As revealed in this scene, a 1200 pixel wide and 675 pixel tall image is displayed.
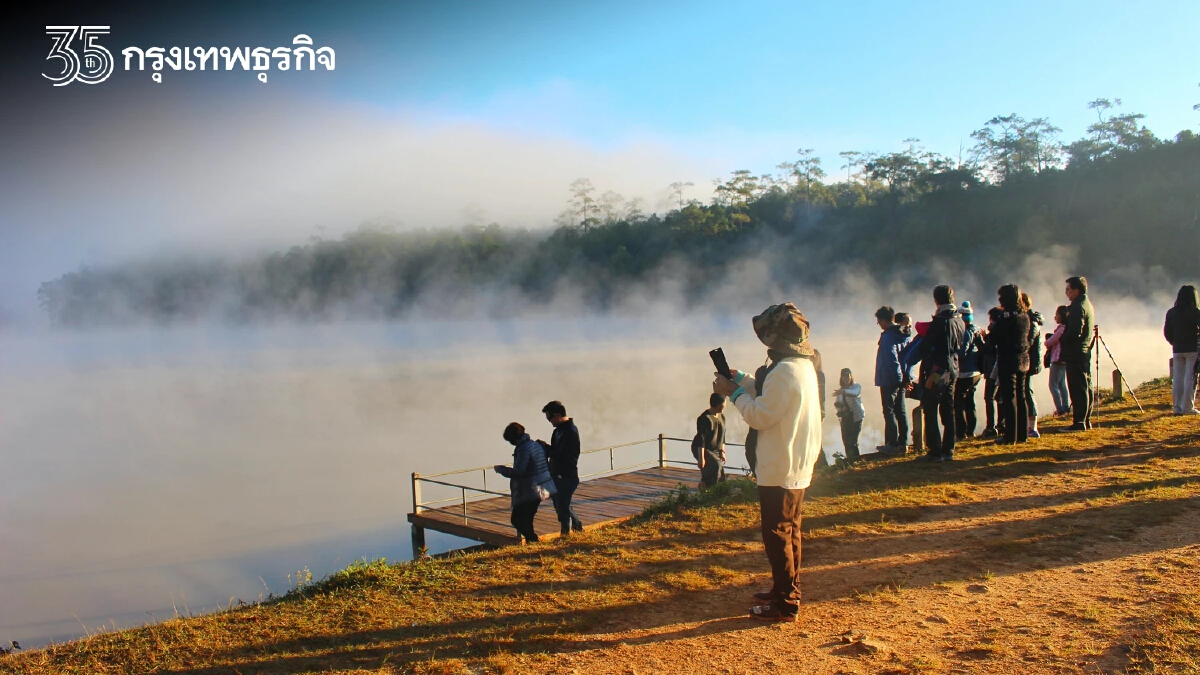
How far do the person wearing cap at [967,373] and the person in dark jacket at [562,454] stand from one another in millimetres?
4349

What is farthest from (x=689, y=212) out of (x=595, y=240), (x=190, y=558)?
(x=190, y=558)

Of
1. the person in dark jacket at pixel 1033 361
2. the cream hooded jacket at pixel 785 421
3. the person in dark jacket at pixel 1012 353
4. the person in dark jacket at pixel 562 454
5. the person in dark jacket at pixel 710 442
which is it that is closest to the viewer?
the cream hooded jacket at pixel 785 421

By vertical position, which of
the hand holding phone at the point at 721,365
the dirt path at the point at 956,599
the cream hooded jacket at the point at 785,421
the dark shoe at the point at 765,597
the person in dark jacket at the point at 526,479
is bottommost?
the dirt path at the point at 956,599

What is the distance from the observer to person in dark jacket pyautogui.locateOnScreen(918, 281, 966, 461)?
26.2ft

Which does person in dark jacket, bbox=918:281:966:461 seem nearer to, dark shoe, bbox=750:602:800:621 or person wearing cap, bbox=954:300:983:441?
person wearing cap, bbox=954:300:983:441

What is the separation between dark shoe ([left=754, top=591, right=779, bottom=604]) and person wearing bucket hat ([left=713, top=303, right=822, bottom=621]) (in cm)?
17

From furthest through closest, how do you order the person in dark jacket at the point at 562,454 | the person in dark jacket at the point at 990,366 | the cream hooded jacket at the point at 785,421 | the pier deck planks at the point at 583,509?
the pier deck planks at the point at 583,509
the person in dark jacket at the point at 990,366
the person in dark jacket at the point at 562,454
the cream hooded jacket at the point at 785,421

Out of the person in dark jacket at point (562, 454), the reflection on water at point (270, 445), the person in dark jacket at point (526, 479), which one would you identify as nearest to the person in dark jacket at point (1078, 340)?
the person in dark jacket at point (562, 454)

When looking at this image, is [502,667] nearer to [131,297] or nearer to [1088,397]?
[1088,397]

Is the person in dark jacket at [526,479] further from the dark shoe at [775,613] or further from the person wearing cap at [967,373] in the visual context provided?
the person wearing cap at [967,373]

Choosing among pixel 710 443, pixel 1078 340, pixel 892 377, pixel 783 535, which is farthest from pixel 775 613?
pixel 1078 340

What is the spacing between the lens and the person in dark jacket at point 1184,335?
9.40 metres

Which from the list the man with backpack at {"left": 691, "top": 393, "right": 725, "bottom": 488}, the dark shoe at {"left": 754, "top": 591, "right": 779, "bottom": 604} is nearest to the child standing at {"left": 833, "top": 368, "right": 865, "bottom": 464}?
the man with backpack at {"left": 691, "top": 393, "right": 725, "bottom": 488}

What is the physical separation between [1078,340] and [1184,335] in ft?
5.41
